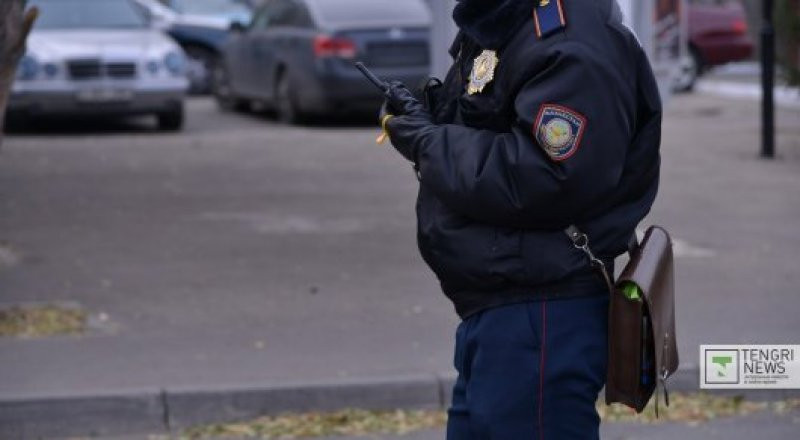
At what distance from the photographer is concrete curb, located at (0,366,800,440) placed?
638 centimetres

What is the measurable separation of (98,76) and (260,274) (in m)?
7.68

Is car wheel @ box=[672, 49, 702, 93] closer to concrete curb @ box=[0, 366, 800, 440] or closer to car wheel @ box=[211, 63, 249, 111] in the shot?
car wheel @ box=[211, 63, 249, 111]

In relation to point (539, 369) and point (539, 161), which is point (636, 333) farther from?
point (539, 161)

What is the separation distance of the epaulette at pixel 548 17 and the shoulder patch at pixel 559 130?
0.56 ft

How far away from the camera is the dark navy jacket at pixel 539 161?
10.3ft

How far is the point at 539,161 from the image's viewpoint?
313cm

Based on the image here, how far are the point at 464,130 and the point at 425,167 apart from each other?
117mm

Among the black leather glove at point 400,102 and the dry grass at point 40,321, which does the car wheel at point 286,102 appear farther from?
the black leather glove at point 400,102

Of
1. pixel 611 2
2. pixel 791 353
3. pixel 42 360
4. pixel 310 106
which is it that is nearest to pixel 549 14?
pixel 611 2

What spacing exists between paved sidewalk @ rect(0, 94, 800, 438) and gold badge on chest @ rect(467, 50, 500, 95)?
3.47 metres

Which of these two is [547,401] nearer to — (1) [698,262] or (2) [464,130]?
(2) [464,130]

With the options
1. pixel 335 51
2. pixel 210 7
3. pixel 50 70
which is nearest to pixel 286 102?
pixel 335 51

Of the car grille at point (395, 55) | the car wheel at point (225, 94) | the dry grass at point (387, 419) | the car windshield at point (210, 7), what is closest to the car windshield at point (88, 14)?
the car wheel at point (225, 94)

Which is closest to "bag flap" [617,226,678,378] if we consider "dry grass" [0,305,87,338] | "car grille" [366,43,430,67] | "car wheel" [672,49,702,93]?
"dry grass" [0,305,87,338]
